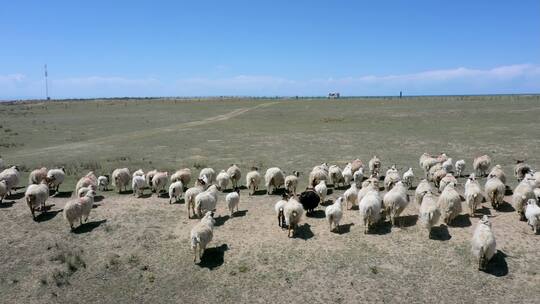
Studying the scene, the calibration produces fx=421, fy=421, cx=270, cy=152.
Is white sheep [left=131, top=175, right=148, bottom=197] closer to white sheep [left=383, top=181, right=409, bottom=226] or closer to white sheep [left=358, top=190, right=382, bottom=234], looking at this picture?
white sheep [left=358, top=190, right=382, bottom=234]

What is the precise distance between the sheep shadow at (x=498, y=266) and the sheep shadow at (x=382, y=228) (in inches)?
129

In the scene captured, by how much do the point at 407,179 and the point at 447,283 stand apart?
29.0ft

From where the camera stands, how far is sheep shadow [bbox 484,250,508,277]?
1148 cm

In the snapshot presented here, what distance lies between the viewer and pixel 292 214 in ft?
46.8

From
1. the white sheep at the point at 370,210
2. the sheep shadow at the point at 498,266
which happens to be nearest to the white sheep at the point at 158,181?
the white sheep at the point at 370,210

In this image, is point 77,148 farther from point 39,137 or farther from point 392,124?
point 392,124

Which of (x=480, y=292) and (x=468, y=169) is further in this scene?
(x=468, y=169)

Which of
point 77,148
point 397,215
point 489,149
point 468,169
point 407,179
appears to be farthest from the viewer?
point 77,148

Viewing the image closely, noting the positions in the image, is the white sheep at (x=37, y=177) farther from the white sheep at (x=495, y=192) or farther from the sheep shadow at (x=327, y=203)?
the white sheep at (x=495, y=192)

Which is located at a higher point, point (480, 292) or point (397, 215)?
point (397, 215)

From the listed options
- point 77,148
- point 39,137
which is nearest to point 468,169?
point 77,148

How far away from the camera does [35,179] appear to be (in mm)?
20969

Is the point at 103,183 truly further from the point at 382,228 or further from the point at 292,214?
the point at 382,228

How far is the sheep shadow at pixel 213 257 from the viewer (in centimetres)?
1288
